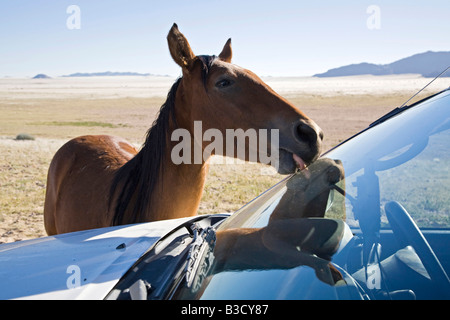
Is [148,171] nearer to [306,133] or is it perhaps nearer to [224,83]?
[224,83]

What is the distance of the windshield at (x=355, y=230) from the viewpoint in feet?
3.71

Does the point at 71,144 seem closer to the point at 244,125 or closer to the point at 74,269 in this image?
the point at 244,125

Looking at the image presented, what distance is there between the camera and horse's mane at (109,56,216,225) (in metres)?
2.99

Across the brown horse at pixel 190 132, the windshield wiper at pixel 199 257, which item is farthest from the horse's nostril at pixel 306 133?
the windshield wiper at pixel 199 257

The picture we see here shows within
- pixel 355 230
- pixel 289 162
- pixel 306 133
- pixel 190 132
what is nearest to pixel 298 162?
pixel 289 162

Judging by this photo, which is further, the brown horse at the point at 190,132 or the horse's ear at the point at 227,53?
the horse's ear at the point at 227,53

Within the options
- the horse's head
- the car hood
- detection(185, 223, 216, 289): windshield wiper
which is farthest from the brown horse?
detection(185, 223, 216, 289): windshield wiper

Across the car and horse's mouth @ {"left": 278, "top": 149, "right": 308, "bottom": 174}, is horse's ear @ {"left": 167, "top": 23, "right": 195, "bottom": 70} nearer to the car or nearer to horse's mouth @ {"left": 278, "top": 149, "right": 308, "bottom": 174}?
horse's mouth @ {"left": 278, "top": 149, "right": 308, "bottom": 174}

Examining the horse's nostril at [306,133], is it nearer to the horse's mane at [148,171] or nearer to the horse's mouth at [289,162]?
the horse's mouth at [289,162]

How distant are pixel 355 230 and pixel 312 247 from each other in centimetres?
27

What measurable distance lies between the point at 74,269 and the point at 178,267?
40 cm

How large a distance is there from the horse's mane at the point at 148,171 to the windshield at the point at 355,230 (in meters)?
1.35

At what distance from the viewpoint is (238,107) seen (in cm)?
277

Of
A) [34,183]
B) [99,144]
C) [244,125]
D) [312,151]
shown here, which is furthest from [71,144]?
[34,183]
